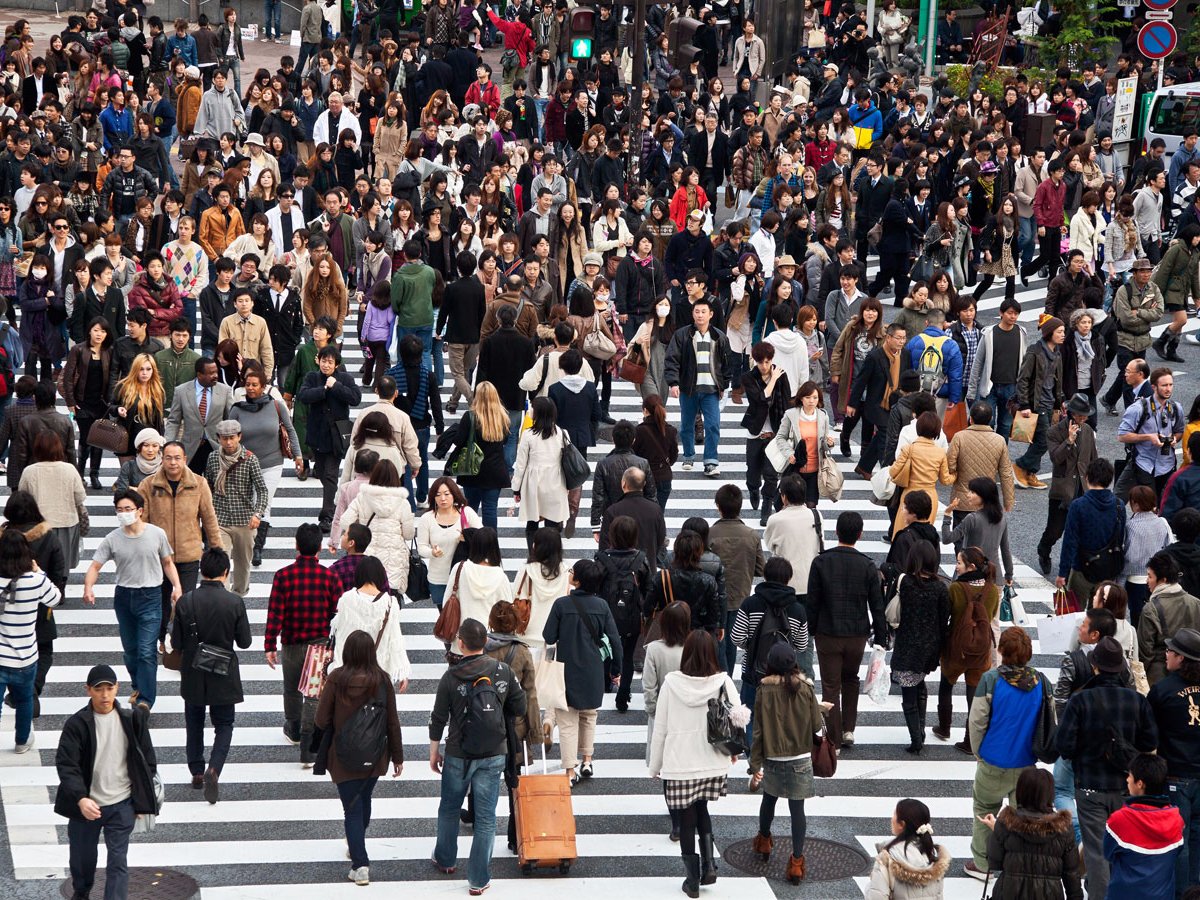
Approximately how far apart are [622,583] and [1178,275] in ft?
36.8

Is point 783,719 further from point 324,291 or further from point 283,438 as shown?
point 324,291

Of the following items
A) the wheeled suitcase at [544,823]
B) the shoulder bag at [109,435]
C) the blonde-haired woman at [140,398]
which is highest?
the blonde-haired woman at [140,398]

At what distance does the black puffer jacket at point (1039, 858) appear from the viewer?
27.9ft

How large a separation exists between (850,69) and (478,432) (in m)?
22.9

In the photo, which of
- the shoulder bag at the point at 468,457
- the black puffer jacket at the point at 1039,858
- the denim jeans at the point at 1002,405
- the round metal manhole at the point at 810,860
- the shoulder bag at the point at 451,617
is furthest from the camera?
the denim jeans at the point at 1002,405

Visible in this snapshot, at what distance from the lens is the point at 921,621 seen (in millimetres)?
11469

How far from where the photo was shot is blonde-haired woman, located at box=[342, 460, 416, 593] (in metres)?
12.1

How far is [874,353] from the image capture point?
16.5 m

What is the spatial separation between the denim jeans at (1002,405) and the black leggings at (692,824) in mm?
8220

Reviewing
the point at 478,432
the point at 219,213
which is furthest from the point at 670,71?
the point at 478,432

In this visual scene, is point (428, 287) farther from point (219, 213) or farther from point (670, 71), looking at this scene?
point (670, 71)

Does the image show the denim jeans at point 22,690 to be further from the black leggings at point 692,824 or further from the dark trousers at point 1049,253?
the dark trousers at point 1049,253

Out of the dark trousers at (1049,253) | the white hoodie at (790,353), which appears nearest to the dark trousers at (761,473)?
the white hoodie at (790,353)

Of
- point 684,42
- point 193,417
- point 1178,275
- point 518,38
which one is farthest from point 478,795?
point 518,38
